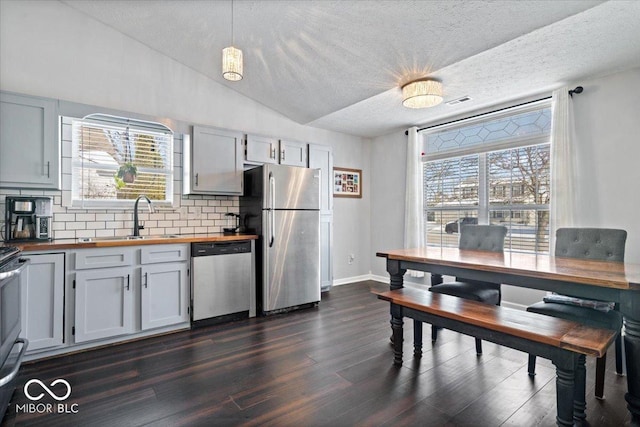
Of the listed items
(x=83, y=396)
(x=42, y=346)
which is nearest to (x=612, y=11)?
(x=83, y=396)

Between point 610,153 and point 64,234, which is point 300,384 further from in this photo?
point 610,153

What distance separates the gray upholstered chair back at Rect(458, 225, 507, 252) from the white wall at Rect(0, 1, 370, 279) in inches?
112

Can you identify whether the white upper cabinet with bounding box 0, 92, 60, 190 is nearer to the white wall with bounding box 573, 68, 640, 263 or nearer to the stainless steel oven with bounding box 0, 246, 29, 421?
the stainless steel oven with bounding box 0, 246, 29, 421

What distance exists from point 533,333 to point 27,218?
152 inches

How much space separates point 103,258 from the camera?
273 cm

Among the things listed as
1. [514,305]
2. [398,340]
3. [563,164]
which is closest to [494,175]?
[563,164]

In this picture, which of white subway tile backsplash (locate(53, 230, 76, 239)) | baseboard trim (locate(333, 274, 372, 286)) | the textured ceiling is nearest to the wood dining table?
the textured ceiling

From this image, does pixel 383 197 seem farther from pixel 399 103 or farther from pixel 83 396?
pixel 83 396

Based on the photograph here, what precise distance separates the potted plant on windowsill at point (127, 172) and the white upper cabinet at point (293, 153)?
5.73 ft

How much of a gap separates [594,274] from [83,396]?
3.14 m

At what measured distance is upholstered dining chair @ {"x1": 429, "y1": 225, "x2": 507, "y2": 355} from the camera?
2.60 metres

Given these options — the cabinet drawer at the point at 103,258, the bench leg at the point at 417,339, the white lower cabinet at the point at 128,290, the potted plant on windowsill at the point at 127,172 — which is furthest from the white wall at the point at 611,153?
the potted plant on windowsill at the point at 127,172

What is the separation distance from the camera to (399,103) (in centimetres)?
390

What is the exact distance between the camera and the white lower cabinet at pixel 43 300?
2414mm
